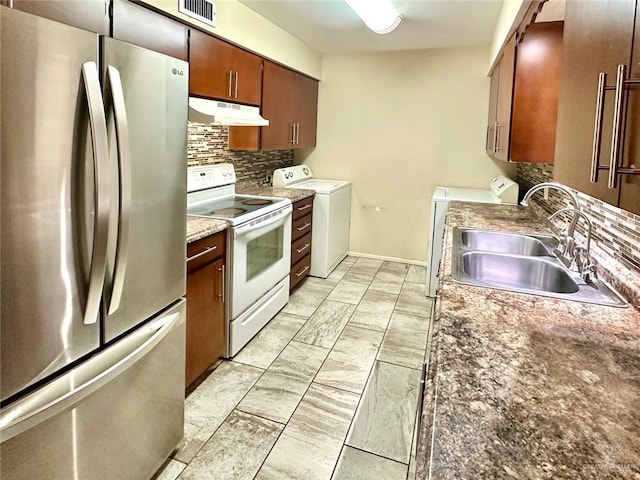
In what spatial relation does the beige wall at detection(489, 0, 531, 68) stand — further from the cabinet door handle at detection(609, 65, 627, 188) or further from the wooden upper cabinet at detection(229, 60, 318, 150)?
the wooden upper cabinet at detection(229, 60, 318, 150)

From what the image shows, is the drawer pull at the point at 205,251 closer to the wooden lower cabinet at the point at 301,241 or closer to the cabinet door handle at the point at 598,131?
the wooden lower cabinet at the point at 301,241

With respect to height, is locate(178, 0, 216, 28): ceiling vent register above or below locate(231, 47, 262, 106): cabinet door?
above

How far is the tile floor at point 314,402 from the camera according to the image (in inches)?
72.9

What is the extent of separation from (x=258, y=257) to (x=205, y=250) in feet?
2.28

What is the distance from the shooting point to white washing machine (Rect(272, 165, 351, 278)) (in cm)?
423

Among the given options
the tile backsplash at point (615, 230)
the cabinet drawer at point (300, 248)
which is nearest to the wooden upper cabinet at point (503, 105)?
the tile backsplash at point (615, 230)

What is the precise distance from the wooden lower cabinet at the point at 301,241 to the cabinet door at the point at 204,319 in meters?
1.32

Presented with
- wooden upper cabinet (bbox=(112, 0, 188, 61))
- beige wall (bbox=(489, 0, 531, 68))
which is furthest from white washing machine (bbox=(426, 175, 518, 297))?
wooden upper cabinet (bbox=(112, 0, 188, 61))

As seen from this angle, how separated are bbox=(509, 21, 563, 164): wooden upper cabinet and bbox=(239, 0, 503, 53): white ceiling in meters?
0.61

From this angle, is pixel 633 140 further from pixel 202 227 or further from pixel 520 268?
pixel 202 227

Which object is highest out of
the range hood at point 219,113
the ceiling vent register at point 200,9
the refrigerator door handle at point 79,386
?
the ceiling vent register at point 200,9

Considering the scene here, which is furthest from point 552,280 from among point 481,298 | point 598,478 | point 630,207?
point 598,478

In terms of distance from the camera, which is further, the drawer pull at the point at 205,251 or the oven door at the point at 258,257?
the oven door at the point at 258,257

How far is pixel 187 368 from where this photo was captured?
87.7 inches
